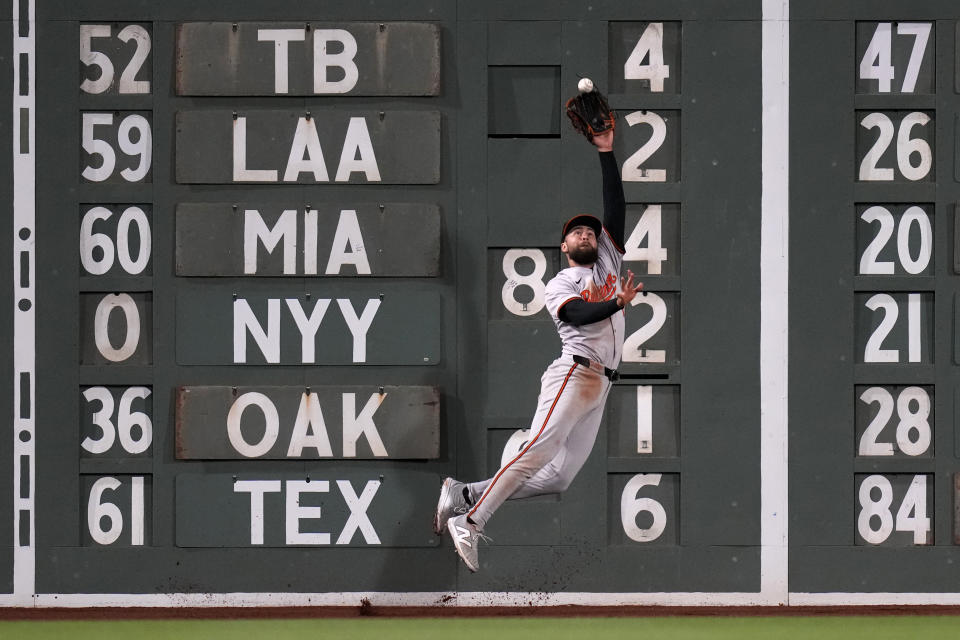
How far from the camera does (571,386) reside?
5.45m

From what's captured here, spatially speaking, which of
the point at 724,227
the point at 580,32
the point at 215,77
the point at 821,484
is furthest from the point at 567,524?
the point at 215,77

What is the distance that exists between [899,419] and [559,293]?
182 cm

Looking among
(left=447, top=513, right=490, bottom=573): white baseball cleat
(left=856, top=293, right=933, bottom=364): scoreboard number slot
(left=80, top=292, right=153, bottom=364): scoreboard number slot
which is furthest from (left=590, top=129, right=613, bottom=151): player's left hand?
(left=80, top=292, right=153, bottom=364): scoreboard number slot

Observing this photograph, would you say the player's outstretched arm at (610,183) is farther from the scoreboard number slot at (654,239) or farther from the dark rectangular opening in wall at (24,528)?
the dark rectangular opening in wall at (24,528)

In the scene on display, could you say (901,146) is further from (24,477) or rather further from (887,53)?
(24,477)

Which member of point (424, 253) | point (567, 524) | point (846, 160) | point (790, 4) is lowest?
point (567, 524)

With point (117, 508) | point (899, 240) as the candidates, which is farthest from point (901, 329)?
point (117, 508)

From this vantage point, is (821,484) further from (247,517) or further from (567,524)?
(247,517)

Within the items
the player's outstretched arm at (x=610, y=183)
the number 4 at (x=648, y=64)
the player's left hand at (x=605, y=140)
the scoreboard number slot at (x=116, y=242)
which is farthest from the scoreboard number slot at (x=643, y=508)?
the scoreboard number slot at (x=116, y=242)

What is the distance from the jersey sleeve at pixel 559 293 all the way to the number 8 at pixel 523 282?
340 millimetres

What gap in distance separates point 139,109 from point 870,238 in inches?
139

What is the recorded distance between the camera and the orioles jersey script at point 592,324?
17.8ft

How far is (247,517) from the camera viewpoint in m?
5.86

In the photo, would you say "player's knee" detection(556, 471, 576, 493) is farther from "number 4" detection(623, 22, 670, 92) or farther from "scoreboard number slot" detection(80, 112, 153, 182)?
"scoreboard number slot" detection(80, 112, 153, 182)
